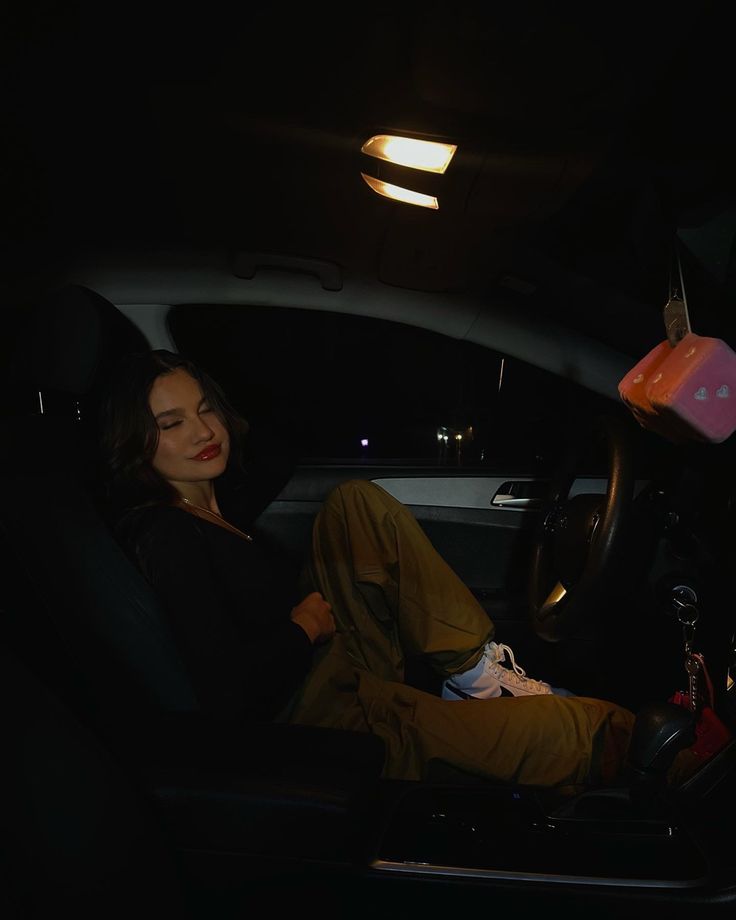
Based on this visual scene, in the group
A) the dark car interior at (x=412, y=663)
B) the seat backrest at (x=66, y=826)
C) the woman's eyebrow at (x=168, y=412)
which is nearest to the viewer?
the seat backrest at (x=66, y=826)

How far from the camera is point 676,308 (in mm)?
1136

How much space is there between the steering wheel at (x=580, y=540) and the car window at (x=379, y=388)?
13.6 inches

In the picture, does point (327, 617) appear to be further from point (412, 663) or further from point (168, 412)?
point (168, 412)

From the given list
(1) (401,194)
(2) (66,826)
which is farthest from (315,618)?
(1) (401,194)

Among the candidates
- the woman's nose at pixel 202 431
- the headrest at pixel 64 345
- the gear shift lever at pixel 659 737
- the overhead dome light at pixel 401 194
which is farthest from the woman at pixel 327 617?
the overhead dome light at pixel 401 194

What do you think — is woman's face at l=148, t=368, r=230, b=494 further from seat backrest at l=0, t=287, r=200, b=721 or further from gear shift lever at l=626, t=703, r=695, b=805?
gear shift lever at l=626, t=703, r=695, b=805

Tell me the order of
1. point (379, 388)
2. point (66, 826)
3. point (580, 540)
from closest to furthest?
point (66, 826)
point (580, 540)
point (379, 388)

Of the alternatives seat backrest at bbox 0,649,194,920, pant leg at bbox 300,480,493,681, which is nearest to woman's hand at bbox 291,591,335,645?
pant leg at bbox 300,480,493,681

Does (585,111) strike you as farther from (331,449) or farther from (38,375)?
(331,449)

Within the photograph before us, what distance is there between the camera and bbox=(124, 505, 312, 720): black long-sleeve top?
3.50 feet

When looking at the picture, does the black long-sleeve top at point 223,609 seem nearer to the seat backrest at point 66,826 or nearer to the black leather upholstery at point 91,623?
the black leather upholstery at point 91,623

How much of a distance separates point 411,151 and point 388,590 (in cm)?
84

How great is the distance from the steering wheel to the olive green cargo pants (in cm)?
15

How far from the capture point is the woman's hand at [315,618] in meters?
1.34
